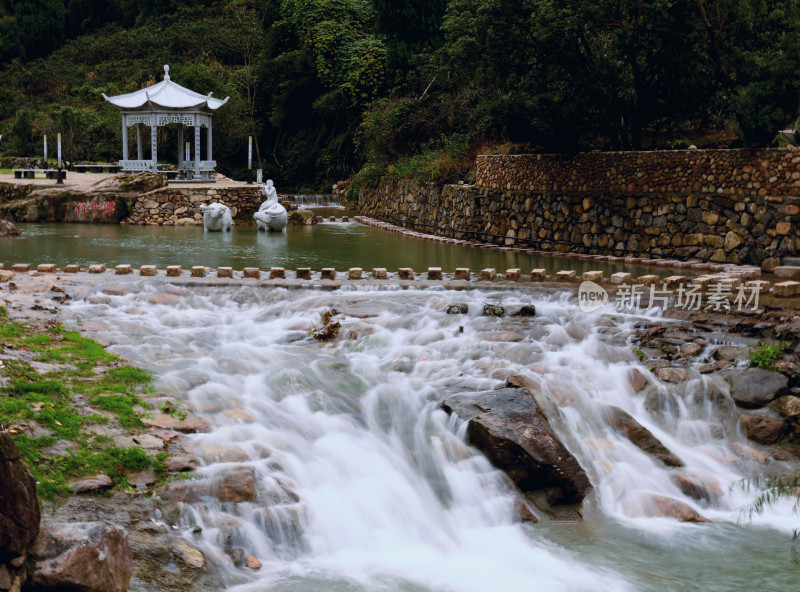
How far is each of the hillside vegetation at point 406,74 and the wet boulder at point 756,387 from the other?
6.33 m

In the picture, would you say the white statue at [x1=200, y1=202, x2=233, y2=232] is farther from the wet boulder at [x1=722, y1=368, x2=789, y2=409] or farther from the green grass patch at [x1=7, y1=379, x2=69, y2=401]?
the wet boulder at [x1=722, y1=368, x2=789, y2=409]

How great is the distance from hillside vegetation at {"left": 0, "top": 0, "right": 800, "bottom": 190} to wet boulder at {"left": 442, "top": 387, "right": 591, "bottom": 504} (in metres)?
8.38

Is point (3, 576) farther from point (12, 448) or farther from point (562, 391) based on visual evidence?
point (562, 391)

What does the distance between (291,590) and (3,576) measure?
171cm

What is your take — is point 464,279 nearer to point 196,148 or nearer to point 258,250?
point 258,250

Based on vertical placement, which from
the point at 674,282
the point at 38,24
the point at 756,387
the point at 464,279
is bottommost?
the point at 756,387

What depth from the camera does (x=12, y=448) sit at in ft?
12.7

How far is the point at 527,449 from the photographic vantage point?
612 cm

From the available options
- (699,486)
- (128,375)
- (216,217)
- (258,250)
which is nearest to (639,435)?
(699,486)

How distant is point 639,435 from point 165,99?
23.4m

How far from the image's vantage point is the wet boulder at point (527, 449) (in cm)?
606

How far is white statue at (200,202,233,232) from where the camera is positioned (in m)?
19.2

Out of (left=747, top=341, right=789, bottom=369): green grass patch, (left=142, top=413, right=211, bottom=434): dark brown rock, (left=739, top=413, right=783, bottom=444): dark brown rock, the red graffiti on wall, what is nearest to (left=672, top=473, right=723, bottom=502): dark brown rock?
(left=739, top=413, right=783, bottom=444): dark brown rock

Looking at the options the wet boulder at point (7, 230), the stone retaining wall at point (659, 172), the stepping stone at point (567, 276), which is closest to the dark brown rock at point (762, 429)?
the stepping stone at point (567, 276)
